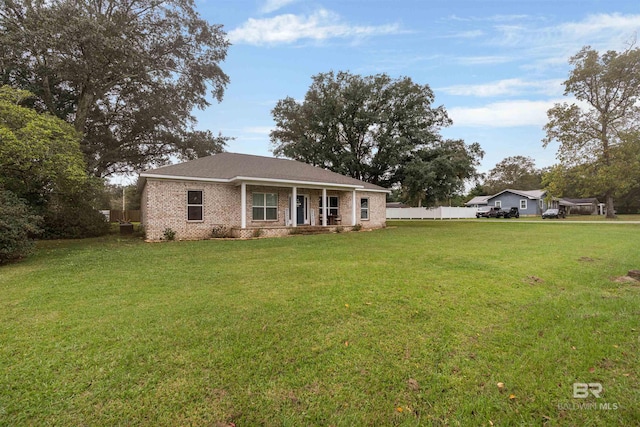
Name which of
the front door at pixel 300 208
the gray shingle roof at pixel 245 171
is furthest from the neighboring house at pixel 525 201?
the front door at pixel 300 208

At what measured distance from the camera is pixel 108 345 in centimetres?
304

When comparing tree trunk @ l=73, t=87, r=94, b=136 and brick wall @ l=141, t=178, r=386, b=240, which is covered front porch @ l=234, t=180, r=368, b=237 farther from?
tree trunk @ l=73, t=87, r=94, b=136

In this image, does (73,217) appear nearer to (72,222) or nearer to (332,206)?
(72,222)

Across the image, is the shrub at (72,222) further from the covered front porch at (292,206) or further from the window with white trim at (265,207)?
the window with white trim at (265,207)

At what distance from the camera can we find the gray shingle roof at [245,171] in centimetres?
1302

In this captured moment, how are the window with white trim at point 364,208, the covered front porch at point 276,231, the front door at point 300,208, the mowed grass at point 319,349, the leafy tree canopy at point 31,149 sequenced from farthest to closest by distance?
the window with white trim at point 364,208, the front door at point 300,208, the covered front porch at point 276,231, the leafy tree canopy at point 31,149, the mowed grass at point 319,349

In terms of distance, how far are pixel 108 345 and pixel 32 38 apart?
57.4 ft

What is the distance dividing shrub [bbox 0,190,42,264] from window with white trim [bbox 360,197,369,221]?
14997mm

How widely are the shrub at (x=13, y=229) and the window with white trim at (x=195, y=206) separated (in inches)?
206

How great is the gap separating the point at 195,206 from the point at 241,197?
206cm

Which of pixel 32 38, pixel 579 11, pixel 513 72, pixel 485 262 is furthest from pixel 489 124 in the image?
pixel 32 38

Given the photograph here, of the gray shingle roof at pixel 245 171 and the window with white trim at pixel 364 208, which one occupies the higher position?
the gray shingle roof at pixel 245 171

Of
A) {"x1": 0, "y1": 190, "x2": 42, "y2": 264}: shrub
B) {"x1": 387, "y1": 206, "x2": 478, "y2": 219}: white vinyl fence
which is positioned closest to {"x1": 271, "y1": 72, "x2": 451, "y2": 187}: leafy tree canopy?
{"x1": 387, "y1": 206, "x2": 478, "y2": 219}: white vinyl fence

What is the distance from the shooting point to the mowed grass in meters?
2.21
